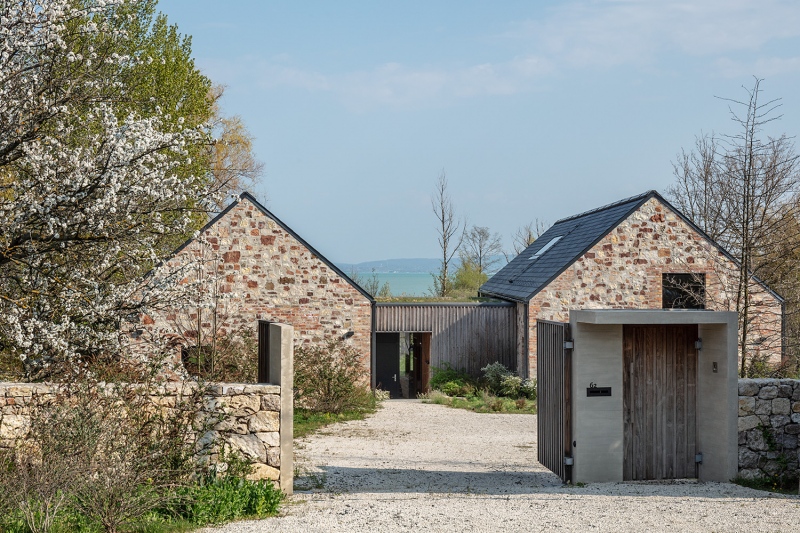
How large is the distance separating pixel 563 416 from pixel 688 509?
2.25 metres

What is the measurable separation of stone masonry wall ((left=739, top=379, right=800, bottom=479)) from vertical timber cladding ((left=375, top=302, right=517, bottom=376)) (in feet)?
42.2

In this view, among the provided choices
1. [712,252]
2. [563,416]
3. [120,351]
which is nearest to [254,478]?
[120,351]

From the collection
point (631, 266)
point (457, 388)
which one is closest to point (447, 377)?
point (457, 388)

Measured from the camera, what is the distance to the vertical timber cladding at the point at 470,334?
22.9 metres

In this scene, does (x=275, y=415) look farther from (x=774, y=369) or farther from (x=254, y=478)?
(x=774, y=369)

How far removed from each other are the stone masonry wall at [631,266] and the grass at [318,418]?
5.95 metres

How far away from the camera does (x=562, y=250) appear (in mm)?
23125

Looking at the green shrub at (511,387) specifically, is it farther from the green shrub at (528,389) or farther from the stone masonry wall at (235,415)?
the stone masonry wall at (235,415)

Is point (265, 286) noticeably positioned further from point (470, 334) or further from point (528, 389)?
point (528, 389)

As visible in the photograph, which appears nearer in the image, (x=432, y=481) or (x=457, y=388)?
(x=432, y=481)

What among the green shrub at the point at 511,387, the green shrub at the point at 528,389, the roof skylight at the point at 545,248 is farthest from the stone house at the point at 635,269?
the roof skylight at the point at 545,248

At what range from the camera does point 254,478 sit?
8.67 meters

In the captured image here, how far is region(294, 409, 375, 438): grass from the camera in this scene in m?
15.8

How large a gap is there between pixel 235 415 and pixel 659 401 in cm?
555
